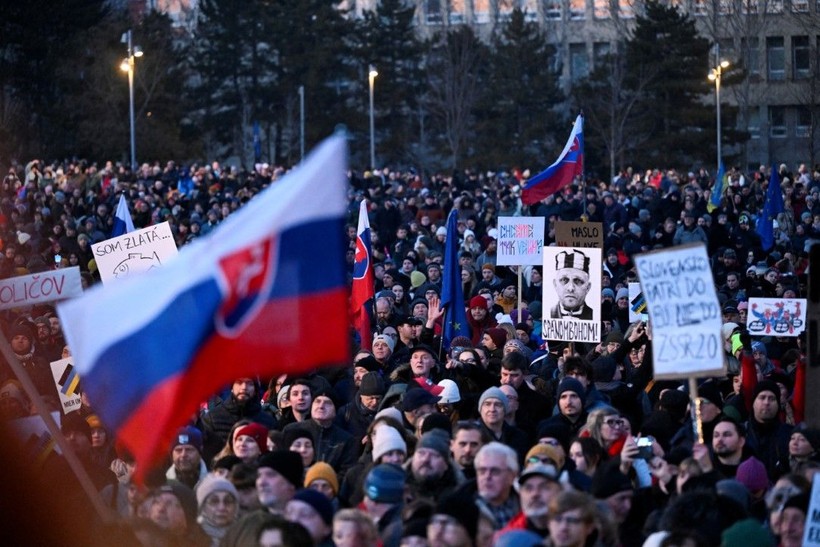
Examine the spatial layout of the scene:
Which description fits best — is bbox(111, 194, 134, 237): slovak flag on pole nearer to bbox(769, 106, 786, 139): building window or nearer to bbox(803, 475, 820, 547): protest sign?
bbox(803, 475, 820, 547): protest sign

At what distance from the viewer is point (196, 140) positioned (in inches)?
2805

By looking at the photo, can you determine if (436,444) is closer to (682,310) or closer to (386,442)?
(386,442)

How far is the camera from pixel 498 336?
14484 mm

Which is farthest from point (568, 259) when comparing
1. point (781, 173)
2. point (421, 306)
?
point (781, 173)

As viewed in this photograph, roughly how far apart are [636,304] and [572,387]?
20.1 ft

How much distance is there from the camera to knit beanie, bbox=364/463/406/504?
8164 mm

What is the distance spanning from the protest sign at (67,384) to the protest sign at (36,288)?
1.16m

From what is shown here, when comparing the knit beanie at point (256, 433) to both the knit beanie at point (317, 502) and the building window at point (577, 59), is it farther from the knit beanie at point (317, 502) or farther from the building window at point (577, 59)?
the building window at point (577, 59)

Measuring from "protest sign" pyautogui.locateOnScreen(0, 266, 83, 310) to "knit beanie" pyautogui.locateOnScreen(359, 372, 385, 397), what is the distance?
75.8 inches

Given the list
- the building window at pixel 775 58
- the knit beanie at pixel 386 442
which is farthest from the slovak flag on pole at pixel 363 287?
the building window at pixel 775 58

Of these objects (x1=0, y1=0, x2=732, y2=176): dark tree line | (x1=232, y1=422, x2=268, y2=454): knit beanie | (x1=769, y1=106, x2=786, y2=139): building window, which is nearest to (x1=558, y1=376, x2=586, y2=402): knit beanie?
(x1=232, y1=422, x2=268, y2=454): knit beanie

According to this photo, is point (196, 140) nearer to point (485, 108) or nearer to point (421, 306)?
point (485, 108)

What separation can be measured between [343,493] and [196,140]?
63017 millimetres

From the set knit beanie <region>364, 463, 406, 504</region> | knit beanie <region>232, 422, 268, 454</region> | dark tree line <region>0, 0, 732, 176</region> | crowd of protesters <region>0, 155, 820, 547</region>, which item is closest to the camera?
crowd of protesters <region>0, 155, 820, 547</region>
